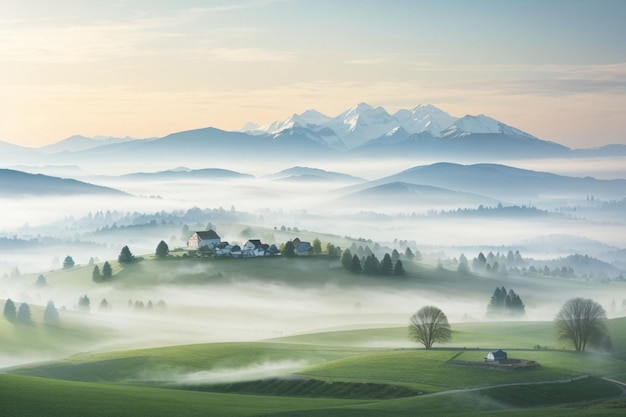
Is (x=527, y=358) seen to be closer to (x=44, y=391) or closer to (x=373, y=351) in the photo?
(x=373, y=351)

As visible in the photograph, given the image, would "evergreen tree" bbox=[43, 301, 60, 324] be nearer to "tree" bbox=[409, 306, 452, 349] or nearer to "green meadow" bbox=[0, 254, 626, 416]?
"green meadow" bbox=[0, 254, 626, 416]

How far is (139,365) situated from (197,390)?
1933 centimetres

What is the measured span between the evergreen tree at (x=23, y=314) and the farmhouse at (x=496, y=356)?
85592 millimetres

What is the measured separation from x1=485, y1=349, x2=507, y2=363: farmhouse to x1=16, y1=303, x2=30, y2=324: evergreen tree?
85.6 metres

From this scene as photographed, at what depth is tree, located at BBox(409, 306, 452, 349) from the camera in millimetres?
141125

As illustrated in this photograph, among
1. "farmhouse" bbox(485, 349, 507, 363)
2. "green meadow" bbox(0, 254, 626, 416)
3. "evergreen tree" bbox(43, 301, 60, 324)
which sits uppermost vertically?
"evergreen tree" bbox(43, 301, 60, 324)

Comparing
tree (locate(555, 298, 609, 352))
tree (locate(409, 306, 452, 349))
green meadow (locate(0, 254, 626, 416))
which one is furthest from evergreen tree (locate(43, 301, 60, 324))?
tree (locate(555, 298, 609, 352))

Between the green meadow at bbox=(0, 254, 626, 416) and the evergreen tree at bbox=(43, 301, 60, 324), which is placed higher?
the evergreen tree at bbox=(43, 301, 60, 324)

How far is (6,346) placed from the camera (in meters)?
150

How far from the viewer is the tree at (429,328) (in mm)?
141125

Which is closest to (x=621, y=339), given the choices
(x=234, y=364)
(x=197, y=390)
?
(x=234, y=364)

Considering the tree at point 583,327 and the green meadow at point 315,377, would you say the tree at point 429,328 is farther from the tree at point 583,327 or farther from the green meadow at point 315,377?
the tree at point 583,327

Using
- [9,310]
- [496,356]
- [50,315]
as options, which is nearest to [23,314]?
[9,310]

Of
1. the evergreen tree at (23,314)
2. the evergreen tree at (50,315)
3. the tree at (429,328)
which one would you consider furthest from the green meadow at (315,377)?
the evergreen tree at (50,315)
